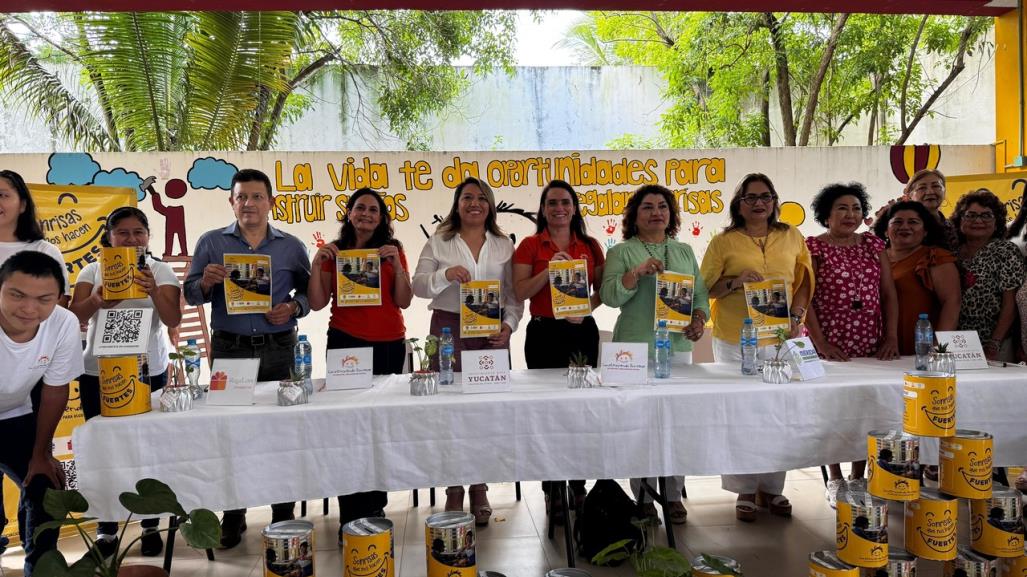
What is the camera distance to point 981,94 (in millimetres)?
8328

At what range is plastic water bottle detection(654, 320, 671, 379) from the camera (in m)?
2.93

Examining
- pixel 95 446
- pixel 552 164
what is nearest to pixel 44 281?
pixel 95 446

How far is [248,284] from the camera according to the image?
9.66 feet

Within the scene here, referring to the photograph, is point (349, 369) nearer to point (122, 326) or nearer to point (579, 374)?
point (122, 326)

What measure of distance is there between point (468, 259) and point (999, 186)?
4445 millimetres

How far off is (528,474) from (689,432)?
671 millimetres

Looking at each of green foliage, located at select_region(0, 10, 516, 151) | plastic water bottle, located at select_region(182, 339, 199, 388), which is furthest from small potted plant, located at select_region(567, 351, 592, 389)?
green foliage, located at select_region(0, 10, 516, 151)

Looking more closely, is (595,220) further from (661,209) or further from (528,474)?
(528,474)

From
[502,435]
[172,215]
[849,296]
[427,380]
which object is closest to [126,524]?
[427,380]

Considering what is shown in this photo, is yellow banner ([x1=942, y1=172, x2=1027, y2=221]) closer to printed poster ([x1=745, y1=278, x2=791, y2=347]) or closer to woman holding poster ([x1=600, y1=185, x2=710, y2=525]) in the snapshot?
printed poster ([x1=745, y1=278, x2=791, y2=347])

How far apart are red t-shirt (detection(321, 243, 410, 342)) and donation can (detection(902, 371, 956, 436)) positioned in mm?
2279

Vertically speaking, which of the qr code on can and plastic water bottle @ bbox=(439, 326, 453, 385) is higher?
the qr code on can

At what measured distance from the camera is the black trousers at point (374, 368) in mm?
3227

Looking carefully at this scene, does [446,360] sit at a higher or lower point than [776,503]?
higher
